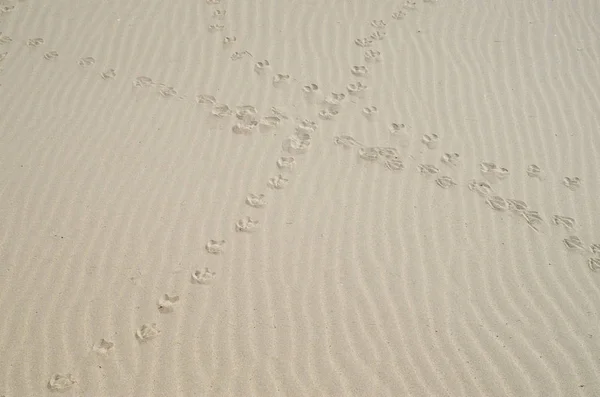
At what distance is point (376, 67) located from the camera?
5.61 meters

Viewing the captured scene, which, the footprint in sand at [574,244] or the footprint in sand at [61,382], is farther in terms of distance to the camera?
the footprint in sand at [574,244]

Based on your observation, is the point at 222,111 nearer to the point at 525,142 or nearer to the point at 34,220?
the point at 34,220

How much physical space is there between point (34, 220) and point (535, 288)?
3543 millimetres

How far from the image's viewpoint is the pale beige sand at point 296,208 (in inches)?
130

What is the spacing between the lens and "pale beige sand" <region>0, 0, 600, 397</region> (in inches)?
130

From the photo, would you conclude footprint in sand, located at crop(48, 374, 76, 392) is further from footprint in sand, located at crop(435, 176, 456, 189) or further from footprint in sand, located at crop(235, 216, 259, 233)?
footprint in sand, located at crop(435, 176, 456, 189)

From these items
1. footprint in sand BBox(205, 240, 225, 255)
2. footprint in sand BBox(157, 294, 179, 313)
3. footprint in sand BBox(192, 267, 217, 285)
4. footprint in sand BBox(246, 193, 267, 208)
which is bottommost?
footprint in sand BBox(157, 294, 179, 313)

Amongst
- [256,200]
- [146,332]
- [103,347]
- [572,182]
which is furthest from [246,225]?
[572,182]

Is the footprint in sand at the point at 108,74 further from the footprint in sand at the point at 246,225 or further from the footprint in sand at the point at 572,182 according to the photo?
the footprint in sand at the point at 572,182

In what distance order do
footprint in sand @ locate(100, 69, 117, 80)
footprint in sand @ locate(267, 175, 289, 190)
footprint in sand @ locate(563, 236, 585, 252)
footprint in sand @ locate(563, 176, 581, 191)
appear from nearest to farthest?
footprint in sand @ locate(563, 236, 585, 252) → footprint in sand @ locate(267, 175, 289, 190) → footprint in sand @ locate(563, 176, 581, 191) → footprint in sand @ locate(100, 69, 117, 80)

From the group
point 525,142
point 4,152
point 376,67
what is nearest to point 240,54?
point 376,67

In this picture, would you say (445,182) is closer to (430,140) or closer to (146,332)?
(430,140)

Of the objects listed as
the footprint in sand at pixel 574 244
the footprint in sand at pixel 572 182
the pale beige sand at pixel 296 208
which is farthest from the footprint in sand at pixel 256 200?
the footprint in sand at pixel 572 182

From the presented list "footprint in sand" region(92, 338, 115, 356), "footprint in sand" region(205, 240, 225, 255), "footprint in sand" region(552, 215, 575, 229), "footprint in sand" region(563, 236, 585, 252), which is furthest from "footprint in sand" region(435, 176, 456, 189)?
"footprint in sand" region(92, 338, 115, 356)
